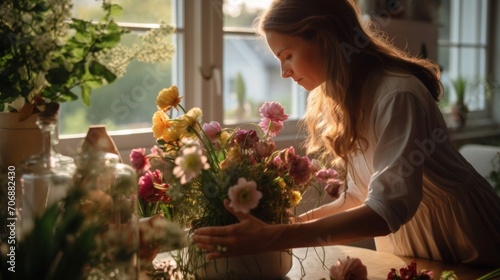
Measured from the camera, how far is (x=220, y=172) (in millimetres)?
1324

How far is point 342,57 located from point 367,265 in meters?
0.46

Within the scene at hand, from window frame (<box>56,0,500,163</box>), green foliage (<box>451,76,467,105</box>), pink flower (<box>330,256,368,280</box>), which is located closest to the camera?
pink flower (<box>330,256,368,280</box>)

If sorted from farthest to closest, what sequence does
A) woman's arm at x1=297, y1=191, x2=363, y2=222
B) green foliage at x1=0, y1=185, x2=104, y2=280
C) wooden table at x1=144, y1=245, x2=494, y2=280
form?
woman's arm at x1=297, y1=191, x2=363, y2=222 → wooden table at x1=144, y1=245, x2=494, y2=280 → green foliage at x1=0, y1=185, x2=104, y2=280

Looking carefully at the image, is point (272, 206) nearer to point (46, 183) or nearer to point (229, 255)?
point (229, 255)

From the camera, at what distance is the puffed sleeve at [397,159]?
1.41 m

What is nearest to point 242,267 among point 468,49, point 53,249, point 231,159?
point 231,159

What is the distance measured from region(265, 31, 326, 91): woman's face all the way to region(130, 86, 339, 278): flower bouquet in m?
0.19

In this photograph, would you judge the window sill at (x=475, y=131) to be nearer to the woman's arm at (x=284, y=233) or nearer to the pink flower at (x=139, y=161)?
the woman's arm at (x=284, y=233)

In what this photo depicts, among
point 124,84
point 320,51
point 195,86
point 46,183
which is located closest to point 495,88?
point 195,86

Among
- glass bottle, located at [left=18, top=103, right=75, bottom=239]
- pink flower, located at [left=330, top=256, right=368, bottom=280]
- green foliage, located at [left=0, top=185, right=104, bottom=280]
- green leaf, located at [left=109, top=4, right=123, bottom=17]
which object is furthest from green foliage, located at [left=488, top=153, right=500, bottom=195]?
green foliage, located at [left=0, top=185, right=104, bottom=280]

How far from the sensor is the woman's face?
1.58 metres

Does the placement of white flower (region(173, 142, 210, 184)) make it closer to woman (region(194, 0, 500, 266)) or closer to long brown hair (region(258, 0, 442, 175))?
woman (region(194, 0, 500, 266))

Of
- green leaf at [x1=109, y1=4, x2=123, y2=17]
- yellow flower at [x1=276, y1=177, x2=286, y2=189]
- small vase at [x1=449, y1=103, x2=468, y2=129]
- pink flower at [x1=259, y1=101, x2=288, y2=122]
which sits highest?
green leaf at [x1=109, y1=4, x2=123, y2=17]

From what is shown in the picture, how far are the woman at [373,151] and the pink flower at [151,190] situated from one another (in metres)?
0.17
